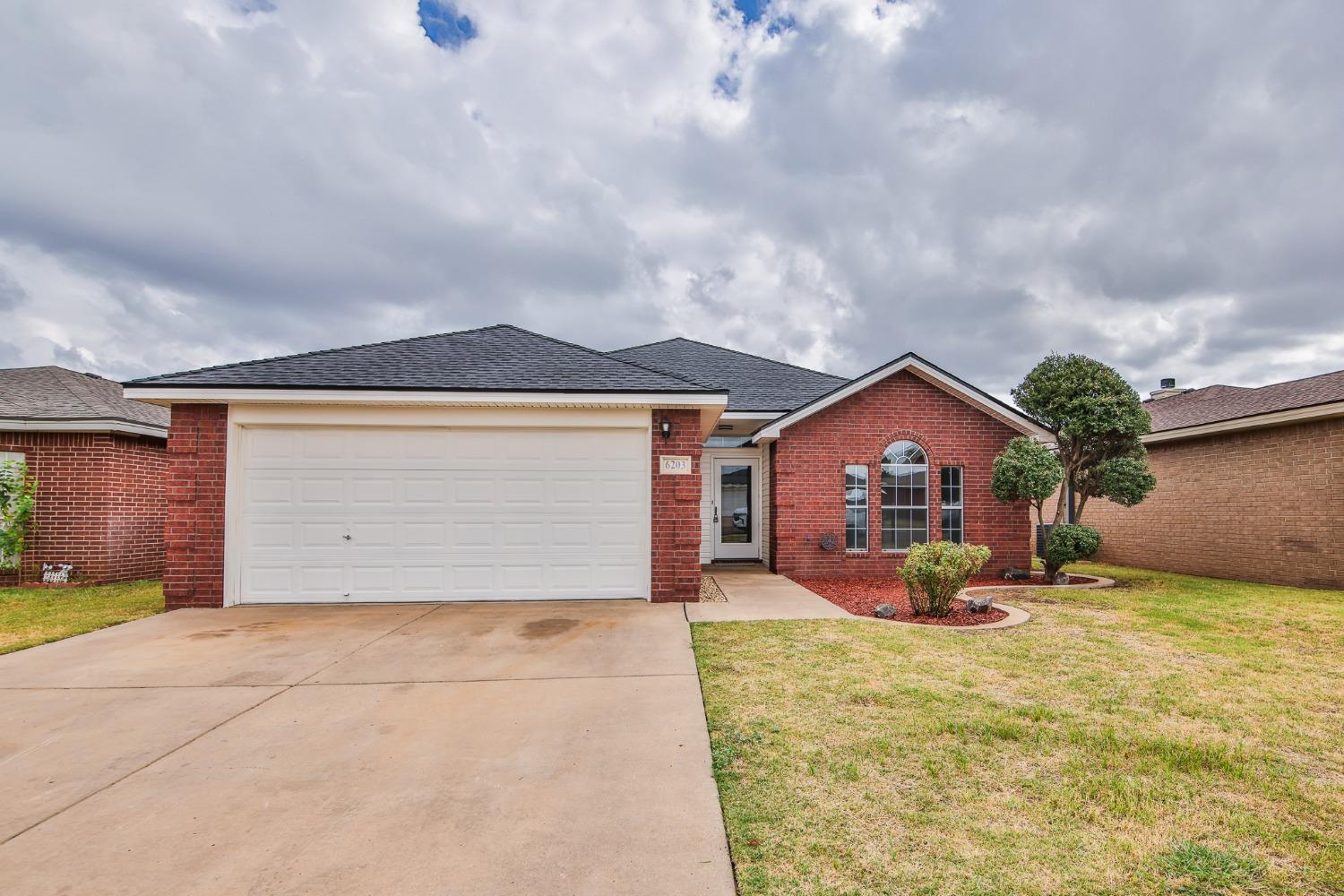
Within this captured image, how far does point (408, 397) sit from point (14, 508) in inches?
318

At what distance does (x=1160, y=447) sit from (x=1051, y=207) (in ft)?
19.9

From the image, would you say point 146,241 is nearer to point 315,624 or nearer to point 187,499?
point 187,499

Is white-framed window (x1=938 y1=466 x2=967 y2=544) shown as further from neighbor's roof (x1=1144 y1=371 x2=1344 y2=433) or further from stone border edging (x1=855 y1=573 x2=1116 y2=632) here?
neighbor's roof (x1=1144 y1=371 x2=1344 y2=433)

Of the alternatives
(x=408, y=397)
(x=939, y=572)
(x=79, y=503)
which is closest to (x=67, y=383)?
(x=79, y=503)

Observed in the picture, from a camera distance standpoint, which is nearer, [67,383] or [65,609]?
[65,609]

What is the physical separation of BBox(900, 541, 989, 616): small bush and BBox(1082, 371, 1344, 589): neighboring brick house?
7.70 meters

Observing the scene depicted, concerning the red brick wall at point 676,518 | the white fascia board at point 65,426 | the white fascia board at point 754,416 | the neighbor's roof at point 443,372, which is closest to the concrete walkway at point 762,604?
the red brick wall at point 676,518

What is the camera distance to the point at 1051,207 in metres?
13.7

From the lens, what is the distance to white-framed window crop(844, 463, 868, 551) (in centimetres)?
1113

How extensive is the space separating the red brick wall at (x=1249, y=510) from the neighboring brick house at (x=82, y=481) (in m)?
20.7

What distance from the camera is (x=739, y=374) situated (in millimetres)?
14211

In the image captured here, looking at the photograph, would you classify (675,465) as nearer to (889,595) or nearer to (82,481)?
(889,595)

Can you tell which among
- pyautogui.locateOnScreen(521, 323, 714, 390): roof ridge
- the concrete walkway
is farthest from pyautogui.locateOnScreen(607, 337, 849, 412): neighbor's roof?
the concrete walkway

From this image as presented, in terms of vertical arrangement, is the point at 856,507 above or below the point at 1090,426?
below
